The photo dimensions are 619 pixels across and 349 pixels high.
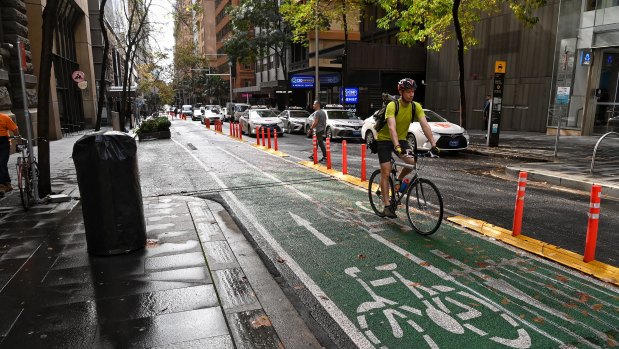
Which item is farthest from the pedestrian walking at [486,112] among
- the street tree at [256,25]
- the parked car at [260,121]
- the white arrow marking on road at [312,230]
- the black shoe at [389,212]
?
the street tree at [256,25]

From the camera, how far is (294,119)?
27.4 meters

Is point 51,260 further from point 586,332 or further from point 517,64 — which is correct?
point 517,64

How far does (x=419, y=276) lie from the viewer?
182 inches

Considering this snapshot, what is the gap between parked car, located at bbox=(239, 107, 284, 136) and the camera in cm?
2533

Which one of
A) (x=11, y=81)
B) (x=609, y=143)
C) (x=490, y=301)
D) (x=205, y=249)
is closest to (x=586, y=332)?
(x=490, y=301)

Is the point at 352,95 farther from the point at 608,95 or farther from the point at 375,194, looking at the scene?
the point at 375,194

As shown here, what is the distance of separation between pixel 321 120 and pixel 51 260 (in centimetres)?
945

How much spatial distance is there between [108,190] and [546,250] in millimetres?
5489

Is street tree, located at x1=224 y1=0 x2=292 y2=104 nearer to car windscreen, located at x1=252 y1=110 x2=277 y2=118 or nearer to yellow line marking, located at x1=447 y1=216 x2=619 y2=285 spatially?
car windscreen, located at x1=252 y1=110 x2=277 y2=118

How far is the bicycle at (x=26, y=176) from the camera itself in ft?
25.1

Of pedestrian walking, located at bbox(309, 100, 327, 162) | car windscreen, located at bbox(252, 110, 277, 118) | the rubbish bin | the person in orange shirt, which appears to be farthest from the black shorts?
car windscreen, located at bbox(252, 110, 277, 118)

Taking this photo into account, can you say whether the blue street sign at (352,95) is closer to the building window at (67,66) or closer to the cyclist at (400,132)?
the building window at (67,66)

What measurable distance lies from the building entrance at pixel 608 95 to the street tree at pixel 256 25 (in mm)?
24878

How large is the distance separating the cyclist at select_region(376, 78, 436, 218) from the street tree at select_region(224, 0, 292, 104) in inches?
1291
